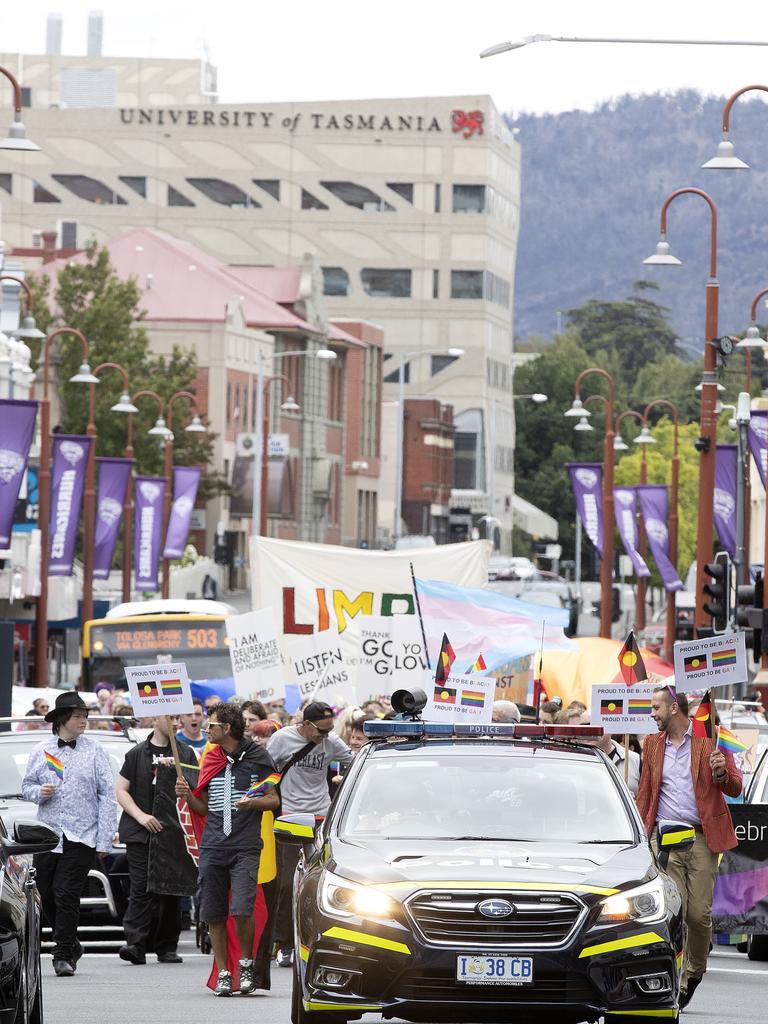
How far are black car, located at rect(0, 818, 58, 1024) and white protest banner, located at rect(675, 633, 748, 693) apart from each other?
241 inches

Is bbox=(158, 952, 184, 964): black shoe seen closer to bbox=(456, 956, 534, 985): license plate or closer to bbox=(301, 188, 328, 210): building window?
bbox=(456, 956, 534, 985): license plate

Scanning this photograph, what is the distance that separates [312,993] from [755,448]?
35.2 m

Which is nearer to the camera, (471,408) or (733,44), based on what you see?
(733,44)

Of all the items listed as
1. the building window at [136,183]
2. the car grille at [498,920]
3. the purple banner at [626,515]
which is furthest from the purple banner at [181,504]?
the building window at [136,183]

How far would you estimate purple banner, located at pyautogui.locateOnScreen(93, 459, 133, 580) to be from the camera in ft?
178

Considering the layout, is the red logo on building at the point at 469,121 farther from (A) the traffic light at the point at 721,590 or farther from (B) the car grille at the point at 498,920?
(B) the car grille at the point at 498,920

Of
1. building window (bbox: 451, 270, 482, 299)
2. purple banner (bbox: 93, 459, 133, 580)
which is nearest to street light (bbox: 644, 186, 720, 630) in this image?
purple banner (bbox: 93, 459, 133, 580)

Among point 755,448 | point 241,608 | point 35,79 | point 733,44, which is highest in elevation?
point 35,79

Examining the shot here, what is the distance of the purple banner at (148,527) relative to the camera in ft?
194

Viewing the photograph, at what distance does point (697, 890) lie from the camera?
14812 millimetres

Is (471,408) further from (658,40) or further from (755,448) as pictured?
(658,40)

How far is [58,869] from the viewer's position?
54.6 ft

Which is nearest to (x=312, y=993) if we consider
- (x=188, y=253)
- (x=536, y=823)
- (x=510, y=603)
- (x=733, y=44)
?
(x=536, y=823)

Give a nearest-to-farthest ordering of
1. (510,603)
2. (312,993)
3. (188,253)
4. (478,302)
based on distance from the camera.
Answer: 1. (312,993)
2. (510,603)
3. (188,253)
4. (478,302)
